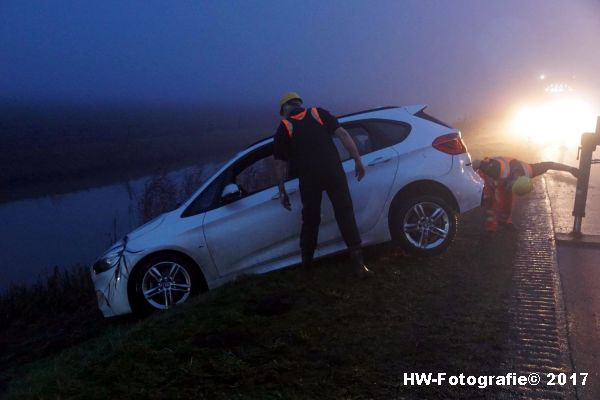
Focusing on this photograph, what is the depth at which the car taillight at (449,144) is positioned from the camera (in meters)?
6.14

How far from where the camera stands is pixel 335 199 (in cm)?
545

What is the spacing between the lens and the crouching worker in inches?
288

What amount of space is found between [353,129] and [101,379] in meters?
3.89

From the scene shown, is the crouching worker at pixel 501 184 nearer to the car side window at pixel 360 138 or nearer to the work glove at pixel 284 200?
the car side window at pixel 360 138

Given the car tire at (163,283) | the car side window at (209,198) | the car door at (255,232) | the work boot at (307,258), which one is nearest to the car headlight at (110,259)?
the car tire at (163,283)

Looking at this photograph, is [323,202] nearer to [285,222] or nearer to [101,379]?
[285,222]

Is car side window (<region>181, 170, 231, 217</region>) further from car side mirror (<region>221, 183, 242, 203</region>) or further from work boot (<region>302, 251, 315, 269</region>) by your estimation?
work boot (<region>302, 251, 315, 269</region>)

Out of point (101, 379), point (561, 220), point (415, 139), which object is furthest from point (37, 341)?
point (561, 220)

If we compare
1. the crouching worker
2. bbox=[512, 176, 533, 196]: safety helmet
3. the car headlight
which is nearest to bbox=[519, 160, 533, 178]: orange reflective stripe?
the crouching worker

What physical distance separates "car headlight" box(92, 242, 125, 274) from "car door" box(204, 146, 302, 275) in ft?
3.18

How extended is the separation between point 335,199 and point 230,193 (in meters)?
1.18

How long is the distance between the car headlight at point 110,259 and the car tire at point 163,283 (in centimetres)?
26

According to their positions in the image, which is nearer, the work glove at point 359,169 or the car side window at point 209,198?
the work glove at point 359,169

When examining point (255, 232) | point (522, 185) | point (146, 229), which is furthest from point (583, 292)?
point (146, 229)
